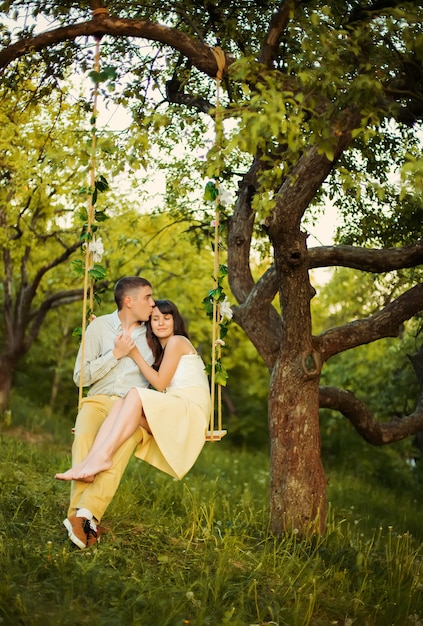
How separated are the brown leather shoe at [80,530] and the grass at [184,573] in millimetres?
61

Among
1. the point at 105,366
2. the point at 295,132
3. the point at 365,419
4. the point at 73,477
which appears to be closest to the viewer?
the point at 295,132

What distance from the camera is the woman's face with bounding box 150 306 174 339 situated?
17.1 ft

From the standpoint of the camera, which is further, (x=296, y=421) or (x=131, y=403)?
(x=296, y=421)

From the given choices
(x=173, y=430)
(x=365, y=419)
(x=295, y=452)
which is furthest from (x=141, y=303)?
(x=365, y=419)

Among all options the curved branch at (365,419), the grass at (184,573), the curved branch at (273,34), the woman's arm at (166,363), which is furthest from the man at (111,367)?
the curved branch at (365,419)

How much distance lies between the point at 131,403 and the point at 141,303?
0.71 meters

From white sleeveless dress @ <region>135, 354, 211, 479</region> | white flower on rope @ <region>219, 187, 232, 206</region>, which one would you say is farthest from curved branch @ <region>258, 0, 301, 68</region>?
white sleeveless dress @ <region>135, 354, 211, 479</region>

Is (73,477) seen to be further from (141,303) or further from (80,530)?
(141,303)

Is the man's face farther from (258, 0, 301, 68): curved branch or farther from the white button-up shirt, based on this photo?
(258, 0, 301, 68): curved branch

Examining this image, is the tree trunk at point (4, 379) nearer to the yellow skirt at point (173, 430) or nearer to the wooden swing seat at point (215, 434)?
the yellow skirt at point (173, 430)

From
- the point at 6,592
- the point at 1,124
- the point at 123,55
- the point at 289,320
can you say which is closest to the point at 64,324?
the point at 1,124

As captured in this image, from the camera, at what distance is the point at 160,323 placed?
5.20 metres

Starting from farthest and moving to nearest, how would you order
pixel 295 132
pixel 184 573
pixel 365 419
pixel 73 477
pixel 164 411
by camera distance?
1. pixel 365 419
2. pixel 164 411
3. pixel 184 573
4. pixel 73 477
5. pixel 295 132

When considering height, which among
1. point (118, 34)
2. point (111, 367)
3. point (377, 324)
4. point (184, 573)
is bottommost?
point (184, 573)
